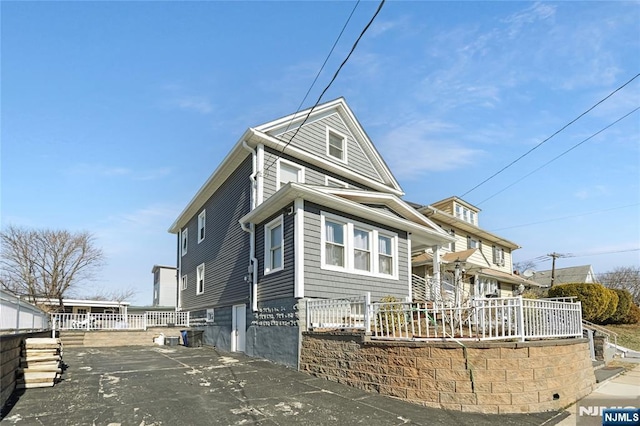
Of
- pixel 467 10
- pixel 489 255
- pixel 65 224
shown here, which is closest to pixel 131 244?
pixel 65 224

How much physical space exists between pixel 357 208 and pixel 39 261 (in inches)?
1224

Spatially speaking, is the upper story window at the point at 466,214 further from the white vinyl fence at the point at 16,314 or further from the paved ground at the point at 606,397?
the white vinyl fence at the point at 16,314

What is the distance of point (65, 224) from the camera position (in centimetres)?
Result: 3378

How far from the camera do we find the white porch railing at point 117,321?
19031 millimetres

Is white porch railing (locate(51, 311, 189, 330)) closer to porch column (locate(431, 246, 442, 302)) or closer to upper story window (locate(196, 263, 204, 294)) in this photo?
→ upper story window (locate(196, 263, 204, 294))

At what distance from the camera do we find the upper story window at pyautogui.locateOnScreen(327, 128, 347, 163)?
15.7m

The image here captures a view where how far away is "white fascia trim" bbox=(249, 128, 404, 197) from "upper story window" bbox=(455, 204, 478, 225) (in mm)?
10056

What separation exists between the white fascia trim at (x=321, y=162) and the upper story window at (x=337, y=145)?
70 centimetres

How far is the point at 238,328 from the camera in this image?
14008 mm

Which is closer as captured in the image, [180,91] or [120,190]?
[180,91]

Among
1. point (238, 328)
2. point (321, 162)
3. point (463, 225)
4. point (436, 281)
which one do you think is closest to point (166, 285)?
point (238, 328)

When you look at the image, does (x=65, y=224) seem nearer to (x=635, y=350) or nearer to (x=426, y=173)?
(x=426, y=173)

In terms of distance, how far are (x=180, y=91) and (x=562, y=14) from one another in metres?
9.63

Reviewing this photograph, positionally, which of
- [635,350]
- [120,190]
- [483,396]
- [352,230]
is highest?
[120,190]
